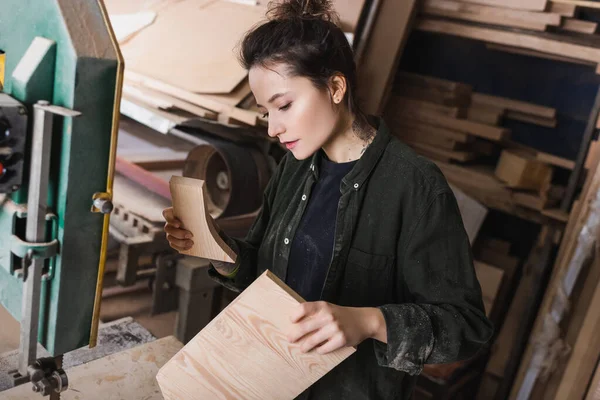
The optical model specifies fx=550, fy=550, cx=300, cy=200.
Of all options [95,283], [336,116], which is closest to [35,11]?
[95,283]

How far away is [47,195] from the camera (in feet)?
2.97

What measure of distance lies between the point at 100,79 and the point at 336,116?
0.62m

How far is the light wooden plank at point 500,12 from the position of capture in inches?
99.5

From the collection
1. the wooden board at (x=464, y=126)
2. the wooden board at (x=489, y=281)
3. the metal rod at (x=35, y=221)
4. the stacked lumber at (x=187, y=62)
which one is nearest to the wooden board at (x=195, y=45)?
the stacked lumber at (x=187, y=62)

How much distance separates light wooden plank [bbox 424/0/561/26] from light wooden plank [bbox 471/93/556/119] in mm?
493

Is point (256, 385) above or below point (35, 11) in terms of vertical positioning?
below

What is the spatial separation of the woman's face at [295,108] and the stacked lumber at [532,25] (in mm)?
1690

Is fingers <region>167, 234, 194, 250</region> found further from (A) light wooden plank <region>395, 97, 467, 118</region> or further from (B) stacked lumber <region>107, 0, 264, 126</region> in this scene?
(A) light wooden plank <region>395, 97, 467, 118</region>

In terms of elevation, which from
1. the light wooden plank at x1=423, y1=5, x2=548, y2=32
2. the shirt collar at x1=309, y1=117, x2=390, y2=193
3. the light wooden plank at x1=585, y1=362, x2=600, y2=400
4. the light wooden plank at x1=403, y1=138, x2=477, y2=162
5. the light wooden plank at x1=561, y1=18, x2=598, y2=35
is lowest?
the light wooden plank at x1=585, y1=362, x2=600, y2=400

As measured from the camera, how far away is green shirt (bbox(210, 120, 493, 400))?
1.15m

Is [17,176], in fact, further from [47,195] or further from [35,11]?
[35,11]

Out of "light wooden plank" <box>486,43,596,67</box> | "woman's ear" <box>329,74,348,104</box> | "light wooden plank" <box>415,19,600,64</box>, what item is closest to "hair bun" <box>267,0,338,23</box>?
"woman's ear" <box>329,74,348,104</box>

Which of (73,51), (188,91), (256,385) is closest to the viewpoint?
(73,51)

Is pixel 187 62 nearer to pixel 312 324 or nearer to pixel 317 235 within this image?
pixel 317 235
